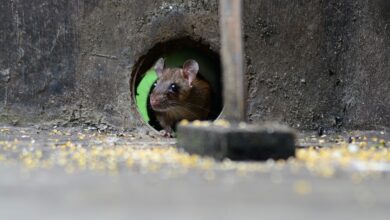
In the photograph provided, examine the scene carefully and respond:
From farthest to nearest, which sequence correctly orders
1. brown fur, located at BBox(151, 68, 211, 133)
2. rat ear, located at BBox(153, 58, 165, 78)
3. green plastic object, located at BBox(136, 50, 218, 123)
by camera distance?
green plastic object, located at BBox(136, 50, 218, 123) < brown fur, located at BBox(151, 68, 211, 133) < rat ear, located at BBox(153, 58, 165, 78)

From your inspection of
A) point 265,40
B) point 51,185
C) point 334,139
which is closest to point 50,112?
point 265,40

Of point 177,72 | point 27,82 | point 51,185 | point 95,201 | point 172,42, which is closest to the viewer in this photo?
point 95,201

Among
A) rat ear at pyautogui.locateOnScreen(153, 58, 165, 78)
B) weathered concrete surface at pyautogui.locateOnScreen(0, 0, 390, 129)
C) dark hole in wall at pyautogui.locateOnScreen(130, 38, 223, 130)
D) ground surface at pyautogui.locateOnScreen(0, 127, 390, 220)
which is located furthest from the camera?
rat ear at pyautogui.locateOnScreen(153, 58, 165, 78)

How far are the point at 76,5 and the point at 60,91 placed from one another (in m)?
0.68

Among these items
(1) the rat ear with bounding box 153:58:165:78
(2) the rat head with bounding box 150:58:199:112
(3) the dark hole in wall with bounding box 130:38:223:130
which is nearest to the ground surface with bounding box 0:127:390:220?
(3) the dark hole in wall with bounding box 130:38:223:130

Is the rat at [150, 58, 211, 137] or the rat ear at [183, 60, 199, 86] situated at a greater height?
the rat ear at [183, 60, 199, 86]

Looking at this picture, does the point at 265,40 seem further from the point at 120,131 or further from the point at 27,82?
the point at 27,82

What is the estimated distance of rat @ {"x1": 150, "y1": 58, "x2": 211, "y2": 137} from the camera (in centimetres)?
664

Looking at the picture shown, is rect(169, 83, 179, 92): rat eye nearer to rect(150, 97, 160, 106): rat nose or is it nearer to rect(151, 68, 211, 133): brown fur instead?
rect(151, 68, 211, 133): brown fur

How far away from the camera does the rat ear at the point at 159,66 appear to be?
6395 millimetres

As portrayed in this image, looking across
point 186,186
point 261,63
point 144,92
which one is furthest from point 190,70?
point 186,186

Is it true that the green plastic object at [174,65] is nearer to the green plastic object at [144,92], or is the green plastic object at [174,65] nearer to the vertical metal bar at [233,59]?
the green plastic object at [144,92]

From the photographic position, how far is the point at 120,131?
5.23m

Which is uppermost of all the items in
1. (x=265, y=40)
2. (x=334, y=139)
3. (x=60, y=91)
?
(x=265, y=40)
